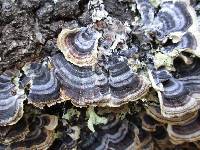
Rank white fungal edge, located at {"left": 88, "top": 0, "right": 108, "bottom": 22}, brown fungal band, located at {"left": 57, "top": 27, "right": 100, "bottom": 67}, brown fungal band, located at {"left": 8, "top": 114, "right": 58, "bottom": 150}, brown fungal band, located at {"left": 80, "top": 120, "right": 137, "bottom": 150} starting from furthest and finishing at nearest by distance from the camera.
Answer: brown fungal band, located at {"left": 80, "top": 120, "right": 137, "bottom": 150} → brown fungal band, located at {"left": 8, "top": 114, "right": 58, "bottom": 150} → white fungal edge, located at {"left": 88, "top": 0, "right": 108, "bottom": 22} → brown fungal band, located at {"left": 57, "top": 27, "right": 100, "bottom": 67}

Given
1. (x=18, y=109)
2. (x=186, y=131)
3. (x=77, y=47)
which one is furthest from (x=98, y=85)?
(x=186, y=131)

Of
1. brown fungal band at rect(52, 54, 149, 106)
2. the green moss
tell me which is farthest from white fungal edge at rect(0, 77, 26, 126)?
the green moss

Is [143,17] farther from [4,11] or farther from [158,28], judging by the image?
[4,11]

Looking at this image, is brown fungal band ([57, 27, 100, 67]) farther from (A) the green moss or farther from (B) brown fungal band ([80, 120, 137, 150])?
(B) brown fungal band ([80, 120, 137, 150])

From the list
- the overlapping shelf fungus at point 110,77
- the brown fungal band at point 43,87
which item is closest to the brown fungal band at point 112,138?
the overlapping shelf fungus at point 110,77

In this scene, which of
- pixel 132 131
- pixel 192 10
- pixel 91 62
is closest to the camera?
pixel 91 62

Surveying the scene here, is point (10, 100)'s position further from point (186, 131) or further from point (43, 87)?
point (186, 131)

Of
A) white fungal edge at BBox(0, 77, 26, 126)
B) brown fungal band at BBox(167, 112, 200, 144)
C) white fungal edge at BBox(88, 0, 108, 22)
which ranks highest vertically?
white fungal edge at BBox(88, 0, 108, 22)

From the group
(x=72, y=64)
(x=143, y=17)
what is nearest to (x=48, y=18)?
(x=72, y=64)

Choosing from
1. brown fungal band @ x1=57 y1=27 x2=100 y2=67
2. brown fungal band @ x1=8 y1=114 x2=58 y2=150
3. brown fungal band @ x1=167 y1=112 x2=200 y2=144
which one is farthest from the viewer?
brown fungal band @ x1=167 y1=112 x2=200 y2=144
